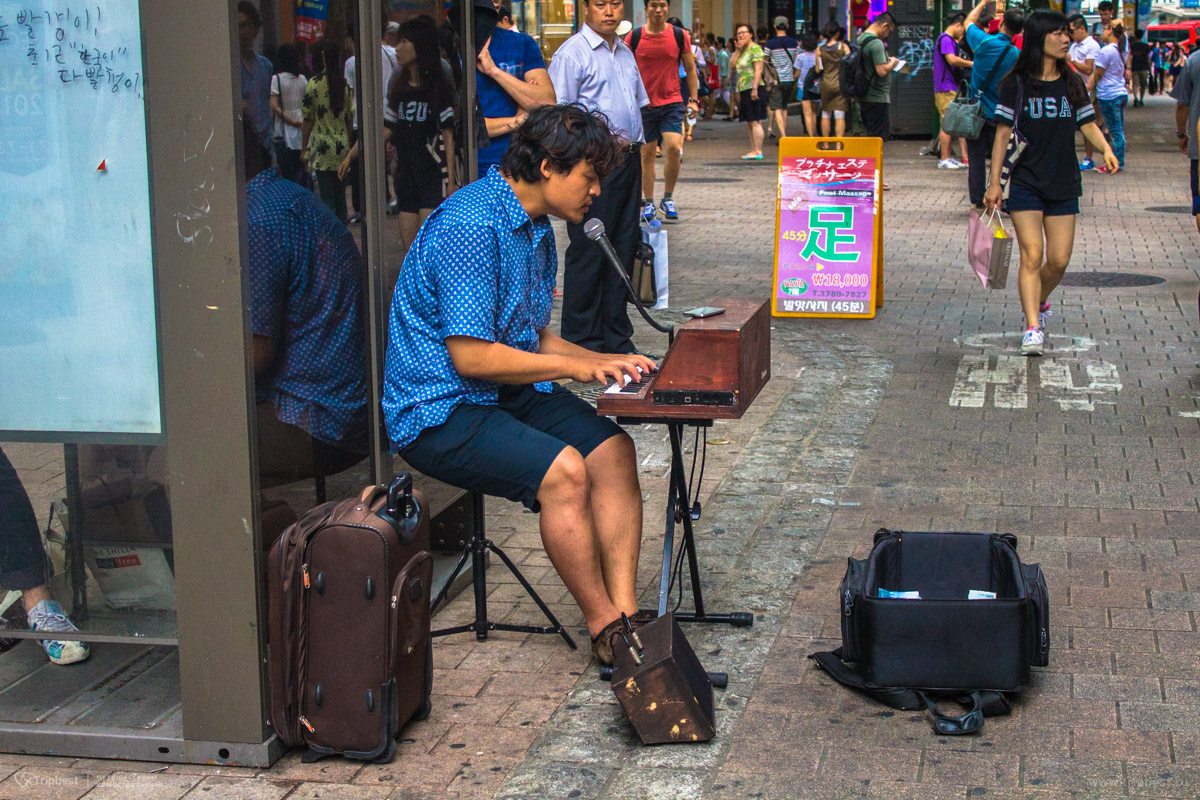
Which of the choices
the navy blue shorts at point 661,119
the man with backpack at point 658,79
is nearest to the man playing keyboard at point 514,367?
the man with backpack at point 658,79

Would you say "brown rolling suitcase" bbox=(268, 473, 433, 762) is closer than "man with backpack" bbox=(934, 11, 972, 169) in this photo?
Yes

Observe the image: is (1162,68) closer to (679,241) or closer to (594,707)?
(679,241)

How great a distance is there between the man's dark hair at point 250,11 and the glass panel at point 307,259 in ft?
0.04

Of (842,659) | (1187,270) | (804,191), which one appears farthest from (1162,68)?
(842,659)

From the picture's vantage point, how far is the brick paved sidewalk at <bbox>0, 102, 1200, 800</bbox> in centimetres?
329

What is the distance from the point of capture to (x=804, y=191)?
8.60 meters

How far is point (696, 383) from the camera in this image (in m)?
3.69

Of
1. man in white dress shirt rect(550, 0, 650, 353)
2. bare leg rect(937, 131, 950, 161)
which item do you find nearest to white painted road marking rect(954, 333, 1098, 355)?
man in white dress shirt rect(550, 0, 650, 353)

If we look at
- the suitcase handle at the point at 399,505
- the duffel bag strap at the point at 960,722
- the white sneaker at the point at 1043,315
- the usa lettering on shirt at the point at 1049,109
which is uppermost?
the usa lettering on shirt at the point at 1049,109

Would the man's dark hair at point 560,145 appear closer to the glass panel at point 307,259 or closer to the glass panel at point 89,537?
the glass panel at point 307,259

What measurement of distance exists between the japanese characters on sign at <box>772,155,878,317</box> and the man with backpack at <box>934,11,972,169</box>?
752cm

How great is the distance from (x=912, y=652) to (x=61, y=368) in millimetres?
2286

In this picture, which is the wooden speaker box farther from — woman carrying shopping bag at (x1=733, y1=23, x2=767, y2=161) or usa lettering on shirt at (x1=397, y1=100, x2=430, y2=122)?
woman carrying shopping bag at (x1=733, y1=23, x2=767, y2=161)

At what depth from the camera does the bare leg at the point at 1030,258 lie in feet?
24.0
